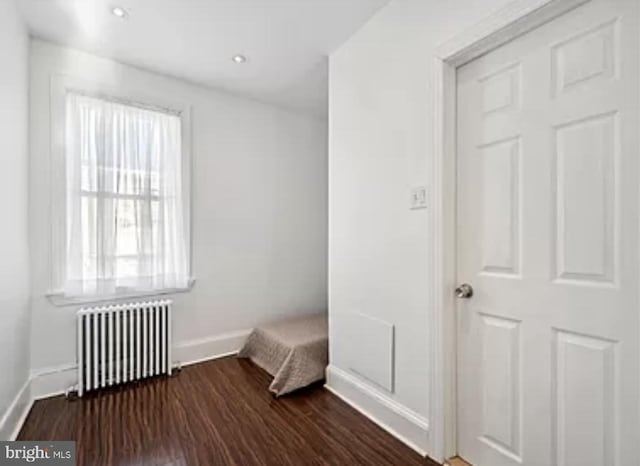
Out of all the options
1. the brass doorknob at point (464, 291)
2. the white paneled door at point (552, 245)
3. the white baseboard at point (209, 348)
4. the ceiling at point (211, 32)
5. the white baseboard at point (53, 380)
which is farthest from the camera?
the white baseboard at point (209, 348)

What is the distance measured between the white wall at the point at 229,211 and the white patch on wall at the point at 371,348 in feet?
4.59

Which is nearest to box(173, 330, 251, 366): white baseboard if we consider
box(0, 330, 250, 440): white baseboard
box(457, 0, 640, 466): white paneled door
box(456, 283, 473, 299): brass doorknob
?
box(0, 330, 250, 440): white baseboard

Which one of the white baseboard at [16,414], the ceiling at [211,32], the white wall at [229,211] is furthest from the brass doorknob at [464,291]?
the white baseboard at [16,414]

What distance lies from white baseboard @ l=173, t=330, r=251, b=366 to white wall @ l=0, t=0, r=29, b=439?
1057 mm

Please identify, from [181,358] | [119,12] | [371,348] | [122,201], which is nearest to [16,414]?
[181,358]

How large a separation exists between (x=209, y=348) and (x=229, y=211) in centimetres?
135

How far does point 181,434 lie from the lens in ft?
6.25

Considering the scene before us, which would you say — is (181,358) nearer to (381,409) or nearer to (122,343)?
(122,343)

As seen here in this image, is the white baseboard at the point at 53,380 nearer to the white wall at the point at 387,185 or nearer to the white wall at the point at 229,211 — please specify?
the white wall at the point at 229,211

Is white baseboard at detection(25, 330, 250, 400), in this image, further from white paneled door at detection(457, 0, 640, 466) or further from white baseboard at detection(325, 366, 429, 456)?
white paneled door at detection(457, 0, 640, 466)

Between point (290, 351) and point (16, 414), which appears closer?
point (16, 414)

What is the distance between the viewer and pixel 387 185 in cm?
198

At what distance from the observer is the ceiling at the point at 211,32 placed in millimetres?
1978

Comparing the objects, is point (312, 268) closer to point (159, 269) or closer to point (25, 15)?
point (159, 269)
